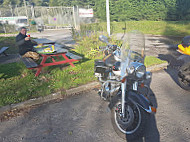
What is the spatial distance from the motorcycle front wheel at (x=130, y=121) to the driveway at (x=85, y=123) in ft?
0.49

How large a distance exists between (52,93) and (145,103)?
2515 millimetres

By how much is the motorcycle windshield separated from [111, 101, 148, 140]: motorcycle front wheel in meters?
0.56

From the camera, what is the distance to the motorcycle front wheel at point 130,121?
2.32m

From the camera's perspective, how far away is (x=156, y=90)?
4.39 meters

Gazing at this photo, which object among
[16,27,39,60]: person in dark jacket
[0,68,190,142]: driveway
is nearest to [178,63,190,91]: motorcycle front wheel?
[0,68,190,142]: driveway

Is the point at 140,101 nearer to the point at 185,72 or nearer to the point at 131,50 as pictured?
the point at 131,50

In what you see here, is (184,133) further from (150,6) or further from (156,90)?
(150,6)

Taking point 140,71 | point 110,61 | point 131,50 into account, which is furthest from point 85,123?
point 131,50

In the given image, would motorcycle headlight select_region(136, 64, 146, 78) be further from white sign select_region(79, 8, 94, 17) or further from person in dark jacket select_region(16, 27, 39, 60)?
white sign select_region(79, 8, 94, 17)

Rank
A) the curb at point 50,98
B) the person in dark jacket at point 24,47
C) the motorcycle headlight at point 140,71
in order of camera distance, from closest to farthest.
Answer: the motorcycle headlight at point 140,71, the curb at point 50,98, the person in dark jacket at point 24,47

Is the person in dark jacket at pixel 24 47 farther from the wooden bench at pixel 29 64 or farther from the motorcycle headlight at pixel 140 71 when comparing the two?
the motorcycle headlight at pixel 140 71

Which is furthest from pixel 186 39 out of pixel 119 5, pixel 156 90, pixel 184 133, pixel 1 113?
pixel 119 5

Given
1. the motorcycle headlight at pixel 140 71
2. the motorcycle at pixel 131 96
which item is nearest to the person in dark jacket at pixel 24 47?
the motorcycle at pixel 131 96

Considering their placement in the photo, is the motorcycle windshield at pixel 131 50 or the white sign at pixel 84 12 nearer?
the motorcycle windshield at pixel 131 50
